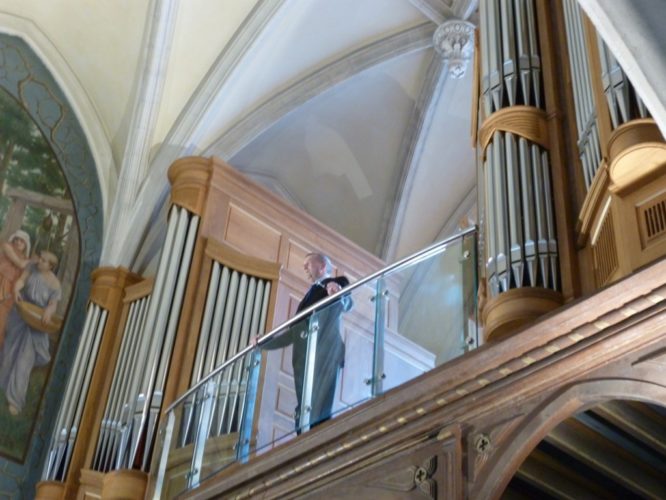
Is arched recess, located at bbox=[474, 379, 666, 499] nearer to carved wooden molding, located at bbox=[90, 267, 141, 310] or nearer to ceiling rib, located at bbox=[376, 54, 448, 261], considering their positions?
carved wooden molding, located at bbox=[90, 267, 141, 310]

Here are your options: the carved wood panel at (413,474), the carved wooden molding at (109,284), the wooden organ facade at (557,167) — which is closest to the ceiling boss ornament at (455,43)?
the carved wooden molding at (109,284)

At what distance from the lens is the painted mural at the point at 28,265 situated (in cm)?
1107

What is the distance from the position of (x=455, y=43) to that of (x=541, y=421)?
7.79m

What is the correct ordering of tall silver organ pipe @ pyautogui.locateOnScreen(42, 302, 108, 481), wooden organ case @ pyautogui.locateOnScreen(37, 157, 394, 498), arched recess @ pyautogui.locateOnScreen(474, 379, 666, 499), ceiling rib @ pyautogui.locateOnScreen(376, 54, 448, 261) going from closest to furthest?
arched recess @ pyautogui.locateOnScreen(474, 379, 666, 499) → wooden organ case @ pyautogui.locateOnScreen(37, 157, 394, 498) → tall silver organ pipe @ pyautogui.locateOnScreen(42, 302, 108, 481) → ceiling rib @ pyautogui.locateOnScreen(376, 54, 448, 261)

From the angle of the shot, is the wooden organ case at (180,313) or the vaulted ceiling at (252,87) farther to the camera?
the vaulted ceiling at (252,87)

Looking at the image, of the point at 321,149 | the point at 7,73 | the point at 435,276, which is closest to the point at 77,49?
the point at 7,73

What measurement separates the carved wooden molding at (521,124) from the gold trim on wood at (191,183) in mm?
5038

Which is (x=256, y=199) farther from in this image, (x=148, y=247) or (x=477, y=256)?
(x=477, y=256)

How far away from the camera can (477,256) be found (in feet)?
20.4

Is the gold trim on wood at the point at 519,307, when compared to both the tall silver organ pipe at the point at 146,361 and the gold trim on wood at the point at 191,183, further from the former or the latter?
the gold trim on wood at the point at 191,183

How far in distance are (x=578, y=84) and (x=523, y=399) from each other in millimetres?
1883

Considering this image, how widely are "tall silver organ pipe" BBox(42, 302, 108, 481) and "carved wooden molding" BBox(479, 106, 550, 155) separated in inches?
227

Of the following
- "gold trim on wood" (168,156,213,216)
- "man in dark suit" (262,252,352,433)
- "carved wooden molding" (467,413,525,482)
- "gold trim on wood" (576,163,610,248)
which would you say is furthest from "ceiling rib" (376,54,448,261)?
"carved wooden molding" (467,413,525,482)

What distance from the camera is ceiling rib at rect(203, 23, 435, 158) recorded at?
12.3m
